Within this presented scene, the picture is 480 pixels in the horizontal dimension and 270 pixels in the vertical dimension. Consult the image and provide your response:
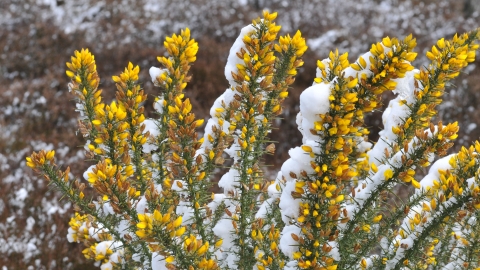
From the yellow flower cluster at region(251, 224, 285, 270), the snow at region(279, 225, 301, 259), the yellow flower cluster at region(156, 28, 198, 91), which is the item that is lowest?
the snow at region(279, 225, 301, 259)

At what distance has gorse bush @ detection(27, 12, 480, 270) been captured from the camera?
1.12m

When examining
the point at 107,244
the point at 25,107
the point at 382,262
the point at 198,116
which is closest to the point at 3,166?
the point at 25,107

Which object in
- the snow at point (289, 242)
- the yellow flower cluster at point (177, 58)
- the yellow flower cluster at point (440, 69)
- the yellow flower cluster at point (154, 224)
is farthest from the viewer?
the yellow flower cluster at point (177, 58)

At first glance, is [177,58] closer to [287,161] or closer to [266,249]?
[287,161]

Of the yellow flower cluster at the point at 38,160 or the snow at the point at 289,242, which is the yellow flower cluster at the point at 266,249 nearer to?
the snow at the point at 289,242

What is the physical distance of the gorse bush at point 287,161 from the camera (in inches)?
44.1

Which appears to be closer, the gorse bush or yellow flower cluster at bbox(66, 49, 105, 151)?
the gorse bush

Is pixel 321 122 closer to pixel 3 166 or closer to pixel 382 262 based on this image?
pixel 382 262

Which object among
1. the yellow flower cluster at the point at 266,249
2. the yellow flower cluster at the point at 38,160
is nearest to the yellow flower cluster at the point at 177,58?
the yellow flower cluster at the point at 38,160

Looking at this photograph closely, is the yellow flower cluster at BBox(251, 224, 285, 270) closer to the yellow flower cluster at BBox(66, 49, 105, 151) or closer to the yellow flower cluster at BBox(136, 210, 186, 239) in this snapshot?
the yellow flower cluster at BBox(136, 210, 186, 239)

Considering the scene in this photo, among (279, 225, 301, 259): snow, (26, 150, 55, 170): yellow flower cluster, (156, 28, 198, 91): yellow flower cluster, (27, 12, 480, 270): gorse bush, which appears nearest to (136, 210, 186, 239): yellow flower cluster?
(27, 12, 480, 270): gorse bush

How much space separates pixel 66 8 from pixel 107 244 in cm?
855

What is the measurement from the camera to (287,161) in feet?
4.19

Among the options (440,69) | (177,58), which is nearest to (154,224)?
(177,58)
